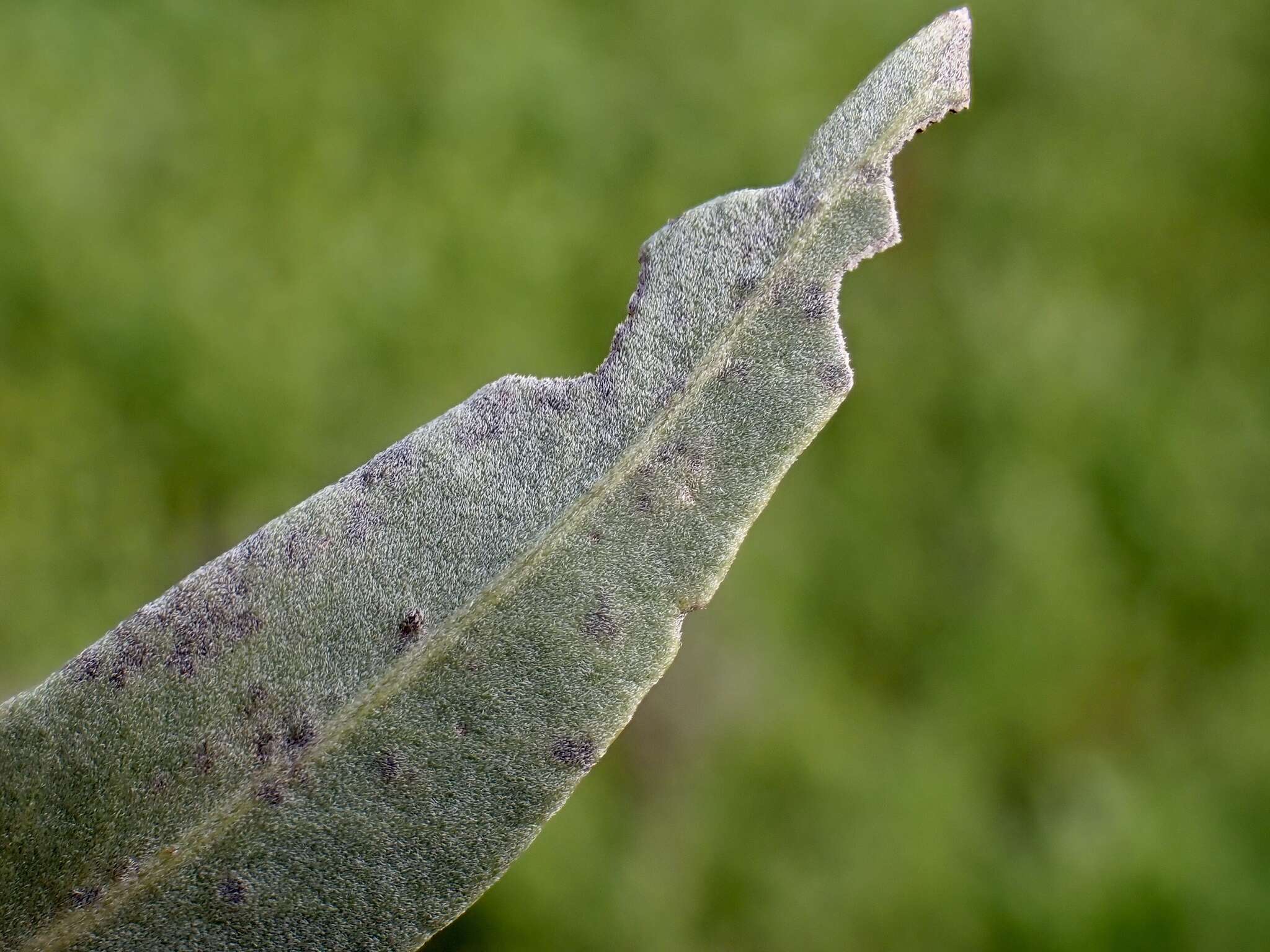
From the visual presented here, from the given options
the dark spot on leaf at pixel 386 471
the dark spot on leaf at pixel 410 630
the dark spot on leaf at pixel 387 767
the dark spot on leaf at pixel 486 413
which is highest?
the dark spot on leaf at pixel 486 413

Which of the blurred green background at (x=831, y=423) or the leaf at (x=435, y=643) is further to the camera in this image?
the blurred green background at (x=831, y=423)

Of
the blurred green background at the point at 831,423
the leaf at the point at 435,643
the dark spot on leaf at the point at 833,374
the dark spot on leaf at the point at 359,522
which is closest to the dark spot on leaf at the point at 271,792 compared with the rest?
the leaf at the point at 435,643

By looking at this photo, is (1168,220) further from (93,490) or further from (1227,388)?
(93,490)

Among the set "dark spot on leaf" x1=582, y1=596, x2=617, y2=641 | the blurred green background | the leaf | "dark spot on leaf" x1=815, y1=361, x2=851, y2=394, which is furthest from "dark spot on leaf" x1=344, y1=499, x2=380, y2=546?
the blurred green background

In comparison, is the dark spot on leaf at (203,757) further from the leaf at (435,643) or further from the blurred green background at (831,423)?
the blurred green background at (831,423)

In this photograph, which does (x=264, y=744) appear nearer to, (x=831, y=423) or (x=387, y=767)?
(x=387, y=767)

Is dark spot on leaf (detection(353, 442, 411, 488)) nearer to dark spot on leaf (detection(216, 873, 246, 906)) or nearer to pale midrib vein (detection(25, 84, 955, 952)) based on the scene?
pale midrib vein (detection(25, 84, 955, 952))
